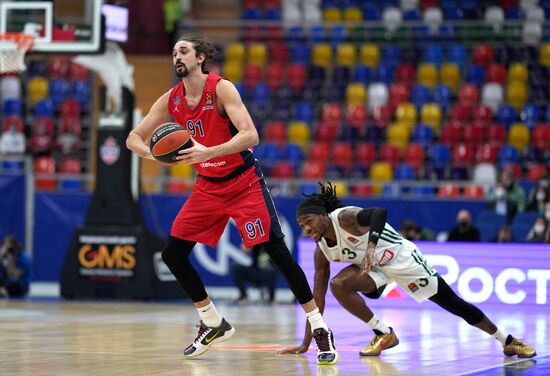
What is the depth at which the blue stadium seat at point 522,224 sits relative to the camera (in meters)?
17.7

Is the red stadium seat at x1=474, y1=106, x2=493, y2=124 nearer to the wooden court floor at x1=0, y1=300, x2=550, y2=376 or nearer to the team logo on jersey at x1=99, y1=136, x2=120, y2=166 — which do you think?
the wooden court floor at x1=0, y1=300, x2=550, y2=376

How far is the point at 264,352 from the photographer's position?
9.30 metres

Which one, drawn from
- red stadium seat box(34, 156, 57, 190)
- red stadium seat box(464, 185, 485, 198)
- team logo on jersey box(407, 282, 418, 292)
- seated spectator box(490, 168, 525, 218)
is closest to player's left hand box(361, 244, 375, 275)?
team logo on jersey box(407, 282, 418, 292)

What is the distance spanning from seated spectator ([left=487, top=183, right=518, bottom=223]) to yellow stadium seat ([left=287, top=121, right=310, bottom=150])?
6174 mm

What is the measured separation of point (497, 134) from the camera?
23062mm

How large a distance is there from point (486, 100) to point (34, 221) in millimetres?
9975

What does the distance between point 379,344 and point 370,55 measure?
1710cm

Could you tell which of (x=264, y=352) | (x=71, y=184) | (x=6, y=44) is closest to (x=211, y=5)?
(x=71, y=184)

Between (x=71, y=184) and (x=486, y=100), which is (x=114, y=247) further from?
(x=486, y=100)

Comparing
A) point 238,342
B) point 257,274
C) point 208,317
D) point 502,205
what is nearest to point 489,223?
point 502,205

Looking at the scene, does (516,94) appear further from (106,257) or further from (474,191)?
(106,257)

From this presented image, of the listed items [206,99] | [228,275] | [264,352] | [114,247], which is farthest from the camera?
[228,275]

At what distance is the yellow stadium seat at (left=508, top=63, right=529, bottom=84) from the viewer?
24.3 meters

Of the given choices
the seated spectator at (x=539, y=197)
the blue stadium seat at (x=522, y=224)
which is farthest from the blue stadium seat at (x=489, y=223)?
the seated spectator at (x=539, y=197)
